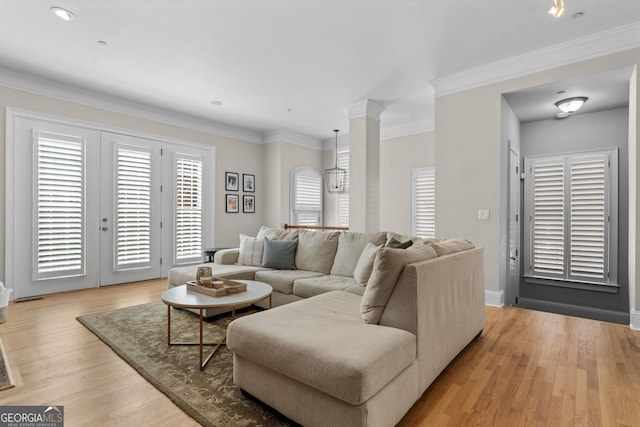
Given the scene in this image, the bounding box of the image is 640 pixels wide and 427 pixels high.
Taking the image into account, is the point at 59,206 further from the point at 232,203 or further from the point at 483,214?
the point at 483,214

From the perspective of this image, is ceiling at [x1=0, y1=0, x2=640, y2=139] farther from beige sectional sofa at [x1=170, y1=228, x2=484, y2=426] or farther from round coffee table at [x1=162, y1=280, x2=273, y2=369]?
round coffee table at [x1=162, y1=280, x2=273, y2=369]

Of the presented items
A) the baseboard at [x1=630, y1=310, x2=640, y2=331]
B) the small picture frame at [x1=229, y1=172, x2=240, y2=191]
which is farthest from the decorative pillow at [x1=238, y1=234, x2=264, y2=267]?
the baseboard at [x1=630, y1=310, x2=640, y2=331]

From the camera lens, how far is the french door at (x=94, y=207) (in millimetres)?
4027

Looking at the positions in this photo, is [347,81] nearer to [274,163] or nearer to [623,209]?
[274,163]

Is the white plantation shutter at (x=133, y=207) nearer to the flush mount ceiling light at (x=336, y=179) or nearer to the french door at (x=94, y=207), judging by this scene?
the french door at (x=94, y=207)

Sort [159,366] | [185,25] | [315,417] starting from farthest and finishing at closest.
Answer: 1. [185,25]
2. [159,366]
3. [315,417]

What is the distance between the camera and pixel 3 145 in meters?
3.90

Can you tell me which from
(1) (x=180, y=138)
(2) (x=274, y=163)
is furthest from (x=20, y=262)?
(2) (x=274, y=163)

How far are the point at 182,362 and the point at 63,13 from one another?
3.01m

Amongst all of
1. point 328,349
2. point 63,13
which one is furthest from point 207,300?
point 63,13

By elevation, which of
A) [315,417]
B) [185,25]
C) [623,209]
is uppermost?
[185,25]

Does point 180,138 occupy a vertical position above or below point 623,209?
above

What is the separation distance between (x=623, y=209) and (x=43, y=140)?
7.34m

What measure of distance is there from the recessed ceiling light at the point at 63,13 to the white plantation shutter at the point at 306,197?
444cm
